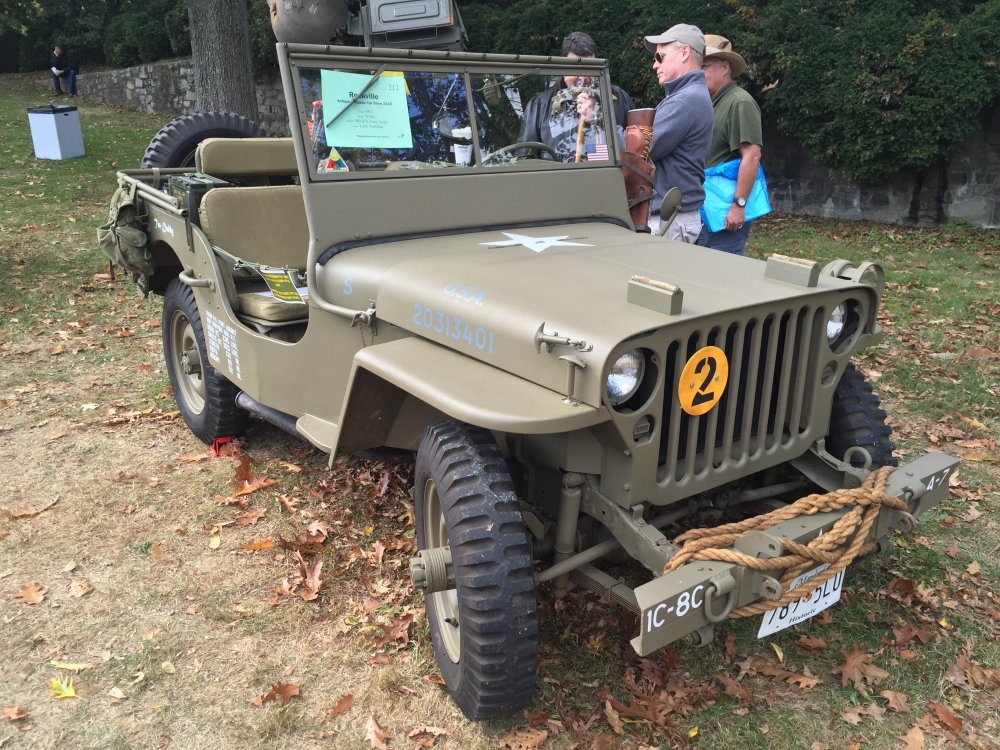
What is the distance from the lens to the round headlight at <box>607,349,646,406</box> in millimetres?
2244

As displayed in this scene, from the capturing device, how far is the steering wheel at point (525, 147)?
3.45m

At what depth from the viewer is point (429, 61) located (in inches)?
129

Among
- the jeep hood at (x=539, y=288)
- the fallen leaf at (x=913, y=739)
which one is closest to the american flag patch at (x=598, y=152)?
the jeep hood at (x=539, y=288)

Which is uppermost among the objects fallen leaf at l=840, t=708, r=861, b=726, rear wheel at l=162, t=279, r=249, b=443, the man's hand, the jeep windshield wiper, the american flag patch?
the jeep windshield wiper

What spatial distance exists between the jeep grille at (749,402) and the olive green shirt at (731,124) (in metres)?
2.21

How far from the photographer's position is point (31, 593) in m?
3.20

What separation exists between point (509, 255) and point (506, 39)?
10257 millimetres

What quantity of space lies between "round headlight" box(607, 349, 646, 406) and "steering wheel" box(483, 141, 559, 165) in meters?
1.48

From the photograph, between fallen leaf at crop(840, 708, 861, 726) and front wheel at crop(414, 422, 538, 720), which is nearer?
front wheel at crop(414, 422, 538, 720)

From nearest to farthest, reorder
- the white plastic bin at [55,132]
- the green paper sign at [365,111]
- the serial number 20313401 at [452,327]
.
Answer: the serial number 20313401 at [452,327], the green paper sign at [365,111], the white plastic bin at [55,132]

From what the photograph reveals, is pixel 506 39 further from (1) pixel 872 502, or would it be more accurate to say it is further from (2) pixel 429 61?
(1) pixel 872 502

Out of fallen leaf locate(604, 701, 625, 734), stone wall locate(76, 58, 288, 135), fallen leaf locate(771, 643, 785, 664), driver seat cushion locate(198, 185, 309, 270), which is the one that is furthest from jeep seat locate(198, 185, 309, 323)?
stone wall locate(76, 58, 288, 135)

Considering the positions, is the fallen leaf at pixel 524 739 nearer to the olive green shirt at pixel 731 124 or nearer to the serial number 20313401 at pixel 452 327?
the serial number 20313401 at pixel 452 327

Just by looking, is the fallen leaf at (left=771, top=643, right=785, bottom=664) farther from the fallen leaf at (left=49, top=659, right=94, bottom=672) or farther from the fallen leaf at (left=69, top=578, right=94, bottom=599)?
the fallen leaf at (left=69, top=578, right=94, bottom=599)
